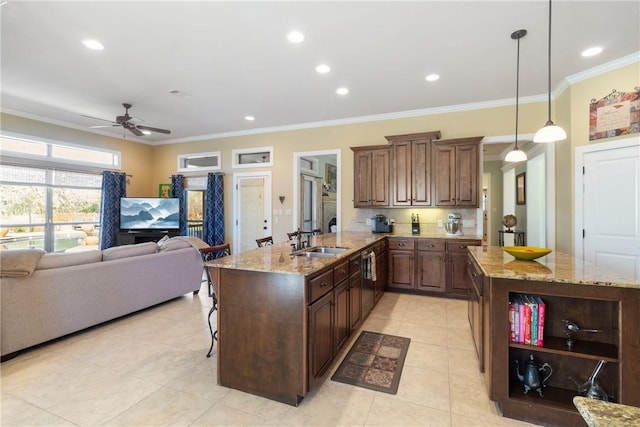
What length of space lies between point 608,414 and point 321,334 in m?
1.72

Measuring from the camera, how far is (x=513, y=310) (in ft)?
6.44

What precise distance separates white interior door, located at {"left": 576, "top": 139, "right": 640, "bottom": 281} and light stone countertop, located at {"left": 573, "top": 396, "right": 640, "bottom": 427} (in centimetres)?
361

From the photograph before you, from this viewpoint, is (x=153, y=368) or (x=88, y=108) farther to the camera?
(x=88, y=108)

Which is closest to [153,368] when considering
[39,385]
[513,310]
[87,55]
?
[39,385]

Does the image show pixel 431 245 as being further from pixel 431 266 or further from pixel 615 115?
pixel 615 115

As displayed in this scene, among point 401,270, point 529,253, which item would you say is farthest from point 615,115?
point 401,270

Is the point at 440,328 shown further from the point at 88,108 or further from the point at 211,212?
the point at 88,108

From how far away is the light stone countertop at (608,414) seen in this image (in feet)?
2.19

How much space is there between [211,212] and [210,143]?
1.61 m

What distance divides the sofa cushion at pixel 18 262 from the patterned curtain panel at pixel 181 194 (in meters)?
4.21

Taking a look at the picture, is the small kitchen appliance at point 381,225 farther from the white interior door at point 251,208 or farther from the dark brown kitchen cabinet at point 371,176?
the white interior door at point 251,208

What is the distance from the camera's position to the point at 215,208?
659 centimetres

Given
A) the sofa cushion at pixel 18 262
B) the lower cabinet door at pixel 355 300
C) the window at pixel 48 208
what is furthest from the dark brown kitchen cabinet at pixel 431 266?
the window at pixel 48 208

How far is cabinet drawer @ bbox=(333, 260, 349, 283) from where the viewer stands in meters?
2.49
